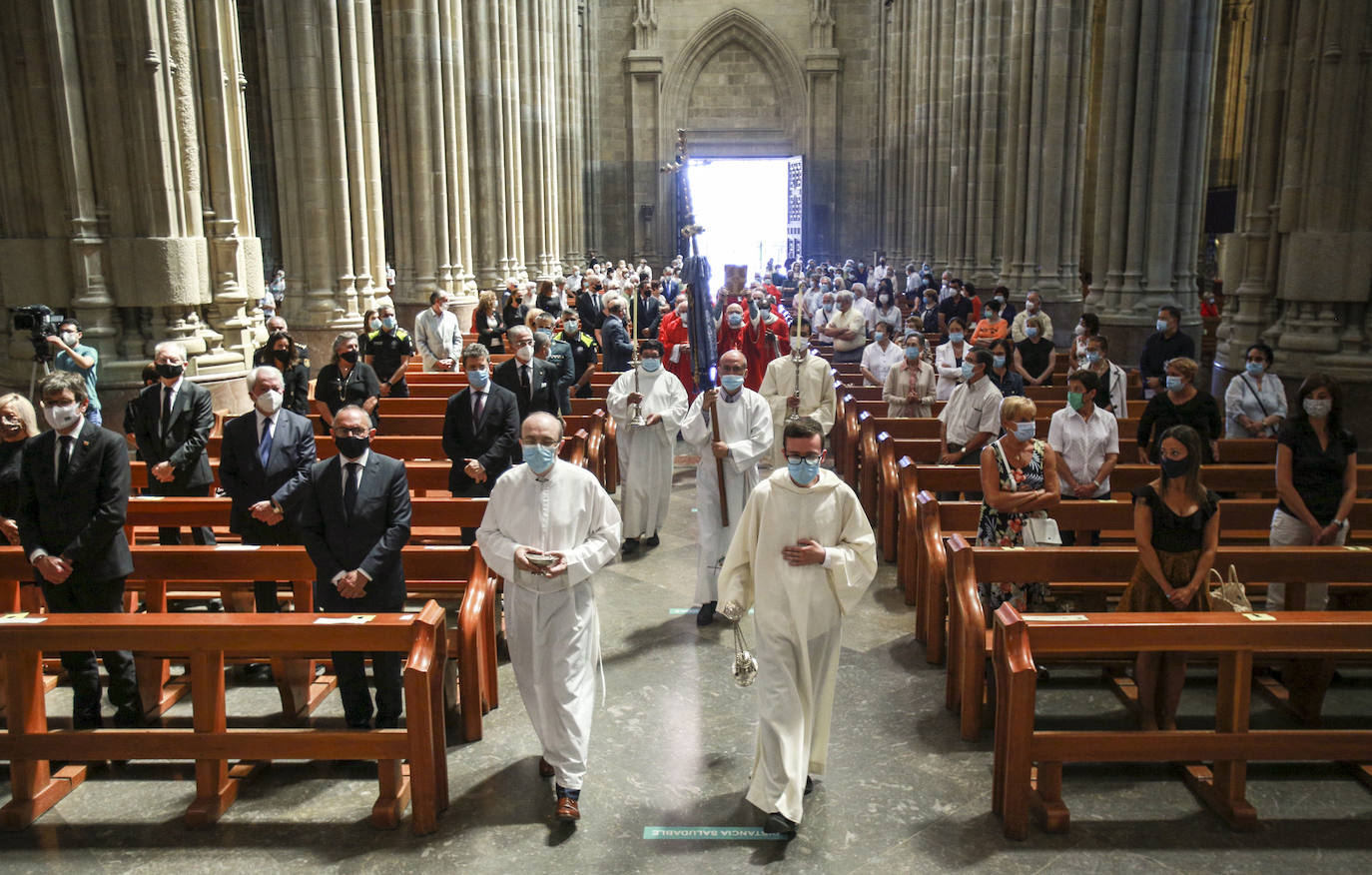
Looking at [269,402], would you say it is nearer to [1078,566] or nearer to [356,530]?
[356,530]

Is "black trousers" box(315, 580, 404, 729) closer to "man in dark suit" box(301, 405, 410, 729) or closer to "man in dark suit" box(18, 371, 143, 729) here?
"man in dark suit" box(301, 405, 410, 729)

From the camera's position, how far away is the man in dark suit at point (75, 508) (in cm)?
646

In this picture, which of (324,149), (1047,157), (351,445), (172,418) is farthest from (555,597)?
(1047,157)

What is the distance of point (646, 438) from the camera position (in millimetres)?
11000

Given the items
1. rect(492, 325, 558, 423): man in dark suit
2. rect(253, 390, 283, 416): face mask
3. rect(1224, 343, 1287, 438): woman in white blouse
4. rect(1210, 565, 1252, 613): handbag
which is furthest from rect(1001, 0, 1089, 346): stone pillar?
rect(253, 390, 283, 416): face mask

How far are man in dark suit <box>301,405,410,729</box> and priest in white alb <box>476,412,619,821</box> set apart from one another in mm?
688

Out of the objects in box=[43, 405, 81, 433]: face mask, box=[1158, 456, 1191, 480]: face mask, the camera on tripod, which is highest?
the camera on tripod

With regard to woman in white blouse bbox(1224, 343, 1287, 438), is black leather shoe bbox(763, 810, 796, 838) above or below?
below

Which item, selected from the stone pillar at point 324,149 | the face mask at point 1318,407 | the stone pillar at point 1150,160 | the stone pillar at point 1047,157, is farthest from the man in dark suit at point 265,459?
the stone pillar at point 1047,157

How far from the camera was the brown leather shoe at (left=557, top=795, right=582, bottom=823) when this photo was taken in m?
5.77

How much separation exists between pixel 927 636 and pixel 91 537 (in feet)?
17.8

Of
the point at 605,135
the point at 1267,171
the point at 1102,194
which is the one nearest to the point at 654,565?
the point at 1267,171

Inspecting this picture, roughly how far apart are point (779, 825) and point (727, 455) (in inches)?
145

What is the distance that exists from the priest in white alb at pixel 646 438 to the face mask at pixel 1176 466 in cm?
541
